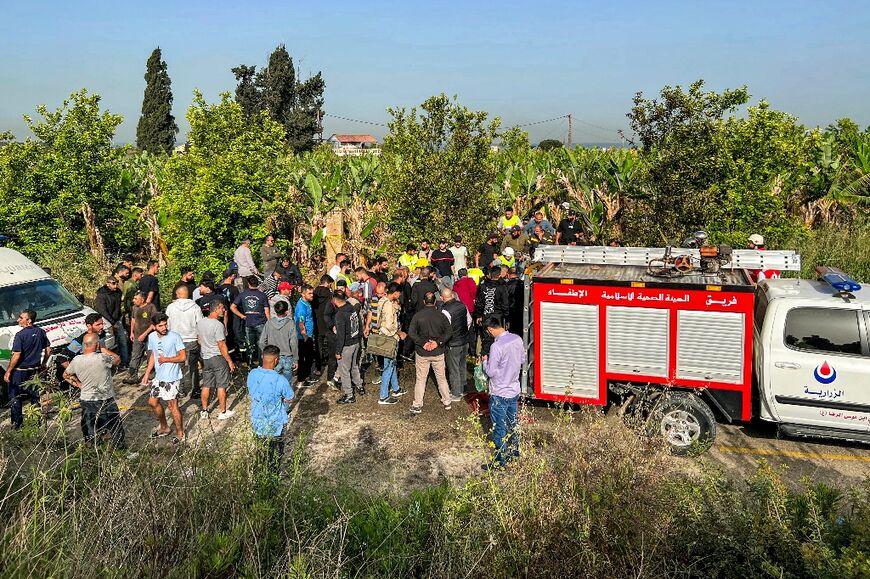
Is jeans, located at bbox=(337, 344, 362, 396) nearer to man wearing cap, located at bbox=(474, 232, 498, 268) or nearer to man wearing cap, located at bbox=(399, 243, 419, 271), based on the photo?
man wearing cap, located at bbox=(399, 243, 419, 271)

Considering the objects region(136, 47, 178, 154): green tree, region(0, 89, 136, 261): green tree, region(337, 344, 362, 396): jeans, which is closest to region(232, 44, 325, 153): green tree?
region(136, 47, 178, 154): green tree

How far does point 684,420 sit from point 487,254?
7.01m

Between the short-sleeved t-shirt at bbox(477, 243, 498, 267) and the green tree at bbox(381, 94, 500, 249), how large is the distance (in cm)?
96

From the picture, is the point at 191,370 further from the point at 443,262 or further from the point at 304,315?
the point at 443,262

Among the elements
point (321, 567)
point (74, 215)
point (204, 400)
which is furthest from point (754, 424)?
point (74, 215)

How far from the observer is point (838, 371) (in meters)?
7.83

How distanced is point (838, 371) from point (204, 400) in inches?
323

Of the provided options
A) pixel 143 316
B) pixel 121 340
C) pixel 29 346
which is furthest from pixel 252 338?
pixel 29 346

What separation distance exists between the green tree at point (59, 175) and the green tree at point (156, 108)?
42.3 metres

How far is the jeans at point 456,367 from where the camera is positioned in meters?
10.2

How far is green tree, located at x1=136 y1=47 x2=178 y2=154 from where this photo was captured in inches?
2238

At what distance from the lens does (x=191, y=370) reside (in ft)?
34.5

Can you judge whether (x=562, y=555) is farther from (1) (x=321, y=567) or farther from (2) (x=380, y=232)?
(2) (x=380, y=232)

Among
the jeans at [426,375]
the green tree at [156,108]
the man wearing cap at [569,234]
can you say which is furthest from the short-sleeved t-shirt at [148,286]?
the green tree at [156,108]
